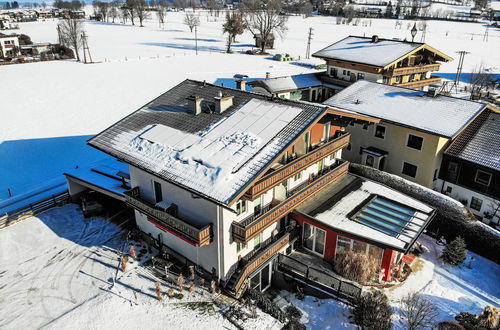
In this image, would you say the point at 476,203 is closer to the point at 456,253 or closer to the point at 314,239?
the point at 456,253

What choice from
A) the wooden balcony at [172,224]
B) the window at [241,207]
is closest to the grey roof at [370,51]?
the window at [241,207]

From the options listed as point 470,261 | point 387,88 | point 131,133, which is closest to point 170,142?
point 131,133

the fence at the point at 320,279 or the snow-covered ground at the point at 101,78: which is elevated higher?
the snow-covered ground at the point at 101,78

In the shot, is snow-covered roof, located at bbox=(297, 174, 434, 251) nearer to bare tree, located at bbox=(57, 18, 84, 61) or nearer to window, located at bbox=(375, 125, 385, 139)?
window, located at bbox=(375, 125, 385, 139)

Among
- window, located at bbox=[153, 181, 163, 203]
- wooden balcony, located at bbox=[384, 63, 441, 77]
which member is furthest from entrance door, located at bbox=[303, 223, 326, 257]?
wooden balcony, located at bbox=[384, 63, 441, 77]

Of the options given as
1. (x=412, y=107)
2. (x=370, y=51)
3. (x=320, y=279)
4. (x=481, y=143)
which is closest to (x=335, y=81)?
(x=370, y=51)

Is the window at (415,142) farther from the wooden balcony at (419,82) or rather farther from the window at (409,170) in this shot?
the wooden balcony at (419,82)
